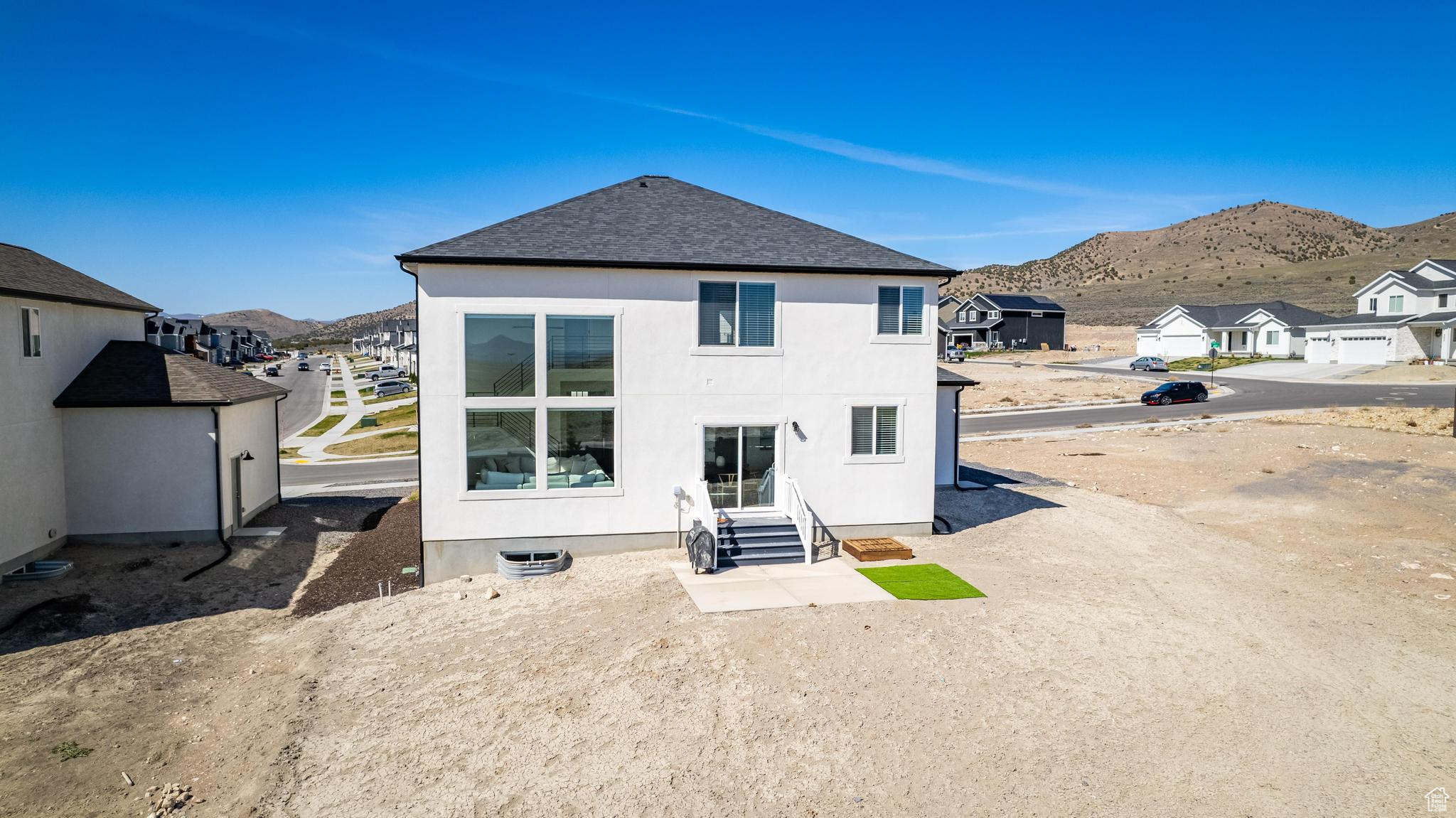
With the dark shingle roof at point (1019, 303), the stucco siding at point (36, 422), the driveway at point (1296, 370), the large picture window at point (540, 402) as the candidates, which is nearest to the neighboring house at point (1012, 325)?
the dark shingle roof at point (1019, 303)

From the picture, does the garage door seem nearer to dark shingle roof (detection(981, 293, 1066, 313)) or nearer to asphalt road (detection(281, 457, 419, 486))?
dark shingle roof (detection(981, 293, 1066, 313))

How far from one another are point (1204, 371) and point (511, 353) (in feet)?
228

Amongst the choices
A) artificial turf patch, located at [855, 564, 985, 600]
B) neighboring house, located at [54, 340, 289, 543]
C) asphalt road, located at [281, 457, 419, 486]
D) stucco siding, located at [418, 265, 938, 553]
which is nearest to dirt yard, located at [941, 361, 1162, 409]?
stucco siding, located at [418, 265, 938, 553]

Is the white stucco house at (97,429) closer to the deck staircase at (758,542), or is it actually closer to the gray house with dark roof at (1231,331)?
the deck staircase at (758,542)

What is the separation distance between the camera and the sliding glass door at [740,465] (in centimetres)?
1650

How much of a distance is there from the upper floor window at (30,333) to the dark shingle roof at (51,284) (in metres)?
0.43

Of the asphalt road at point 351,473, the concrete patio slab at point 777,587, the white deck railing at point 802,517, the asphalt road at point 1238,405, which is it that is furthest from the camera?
the asphalt road at point 1238,405

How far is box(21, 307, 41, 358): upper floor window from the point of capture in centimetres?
1694

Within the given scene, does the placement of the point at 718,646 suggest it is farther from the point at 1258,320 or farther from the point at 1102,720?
the point at 1258,320

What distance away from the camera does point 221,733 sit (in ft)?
32.5

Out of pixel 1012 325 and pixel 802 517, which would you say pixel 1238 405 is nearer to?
pixel 802 517

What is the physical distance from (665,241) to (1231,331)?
84.2 meters

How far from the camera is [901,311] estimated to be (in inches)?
667

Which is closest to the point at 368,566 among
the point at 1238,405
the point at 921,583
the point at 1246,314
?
the point at 921,583
